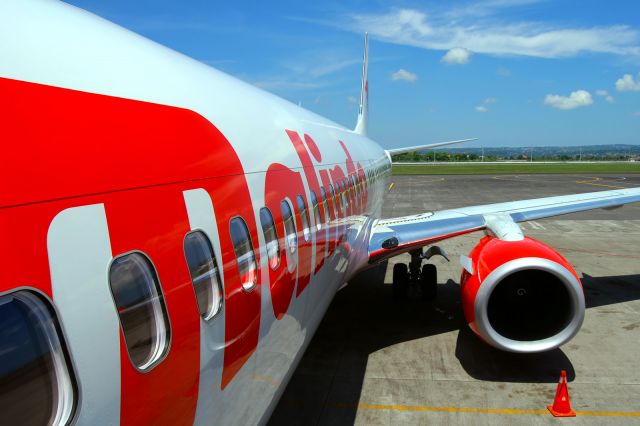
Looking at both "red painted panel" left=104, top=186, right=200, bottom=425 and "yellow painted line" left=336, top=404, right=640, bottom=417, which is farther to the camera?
"yellow painted line" left=336, top=404, right=640, bottom=417

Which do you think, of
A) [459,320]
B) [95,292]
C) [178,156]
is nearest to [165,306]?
[95,292]

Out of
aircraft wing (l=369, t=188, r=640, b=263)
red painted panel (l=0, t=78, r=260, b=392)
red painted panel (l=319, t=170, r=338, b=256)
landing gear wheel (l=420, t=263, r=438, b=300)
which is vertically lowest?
landing gear wheel (l=420, t=263, r=438, b=300)

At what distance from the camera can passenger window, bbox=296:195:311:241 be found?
5091 mm

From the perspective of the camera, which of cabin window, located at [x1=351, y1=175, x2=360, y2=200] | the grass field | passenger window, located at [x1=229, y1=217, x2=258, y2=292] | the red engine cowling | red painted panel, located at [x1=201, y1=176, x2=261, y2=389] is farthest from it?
the grass field

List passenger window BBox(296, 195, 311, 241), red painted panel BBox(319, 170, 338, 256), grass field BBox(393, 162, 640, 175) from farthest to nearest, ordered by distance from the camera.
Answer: grass field BBox(393, 162, 640, 175) → red painted panel BBox(319, 170, 338, 256) → passenger window BBox(296, 195, 311, 241)

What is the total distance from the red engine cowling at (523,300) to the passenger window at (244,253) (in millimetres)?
4294

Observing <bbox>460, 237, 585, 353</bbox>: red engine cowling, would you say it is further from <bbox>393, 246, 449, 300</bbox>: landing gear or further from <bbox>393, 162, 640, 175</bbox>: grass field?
<bbox>393, 162, 640, 175</bbox>: grass field

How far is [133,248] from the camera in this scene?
222 cm

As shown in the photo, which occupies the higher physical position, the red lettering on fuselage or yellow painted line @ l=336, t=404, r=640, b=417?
the red lettering on fuselage

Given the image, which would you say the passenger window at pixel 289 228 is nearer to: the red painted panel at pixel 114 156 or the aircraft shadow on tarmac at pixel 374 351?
the red painted panel at pixel 114 156

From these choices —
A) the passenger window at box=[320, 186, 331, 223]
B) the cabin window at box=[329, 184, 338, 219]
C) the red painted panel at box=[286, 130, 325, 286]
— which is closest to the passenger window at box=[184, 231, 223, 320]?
the red painted panel at box=[286, 130, 325, 286]

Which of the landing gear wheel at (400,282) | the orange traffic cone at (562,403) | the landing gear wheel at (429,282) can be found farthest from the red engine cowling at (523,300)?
the landing gear wheel at (400,282)

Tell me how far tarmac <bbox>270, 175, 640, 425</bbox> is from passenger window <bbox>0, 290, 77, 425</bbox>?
469cm

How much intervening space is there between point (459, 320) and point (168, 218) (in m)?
8.04
